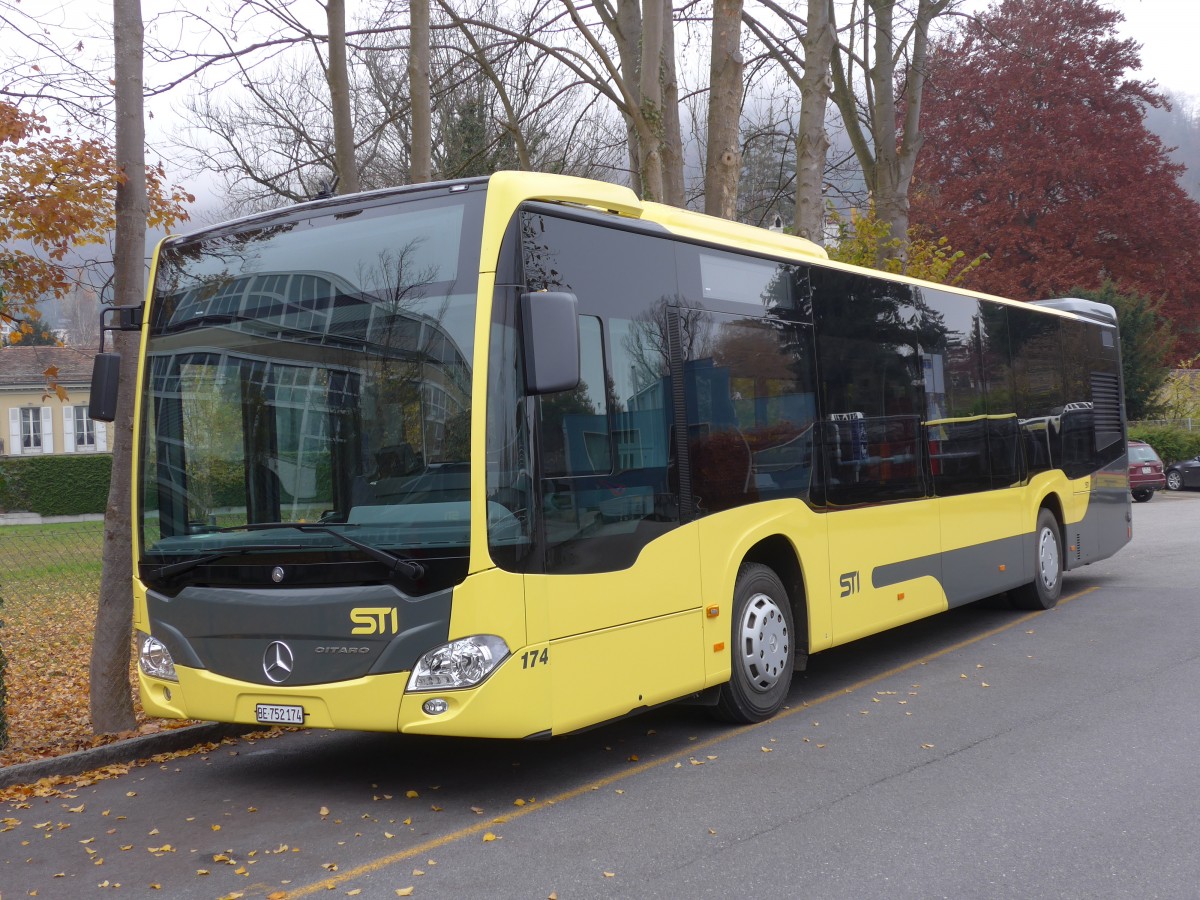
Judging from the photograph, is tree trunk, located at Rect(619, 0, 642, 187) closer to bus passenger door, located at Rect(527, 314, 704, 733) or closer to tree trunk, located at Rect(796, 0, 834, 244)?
tree trunk, located at Rect(796, 0, 834, 244)

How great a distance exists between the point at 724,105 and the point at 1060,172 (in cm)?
3298

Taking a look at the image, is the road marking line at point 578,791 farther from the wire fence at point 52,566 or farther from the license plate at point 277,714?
the wire fence at point 52,566

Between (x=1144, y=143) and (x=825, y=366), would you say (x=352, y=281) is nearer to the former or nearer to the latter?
(x=825, y=366)

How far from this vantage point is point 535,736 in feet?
19.6

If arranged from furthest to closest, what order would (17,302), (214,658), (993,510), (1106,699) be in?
(993,510) → (17,302) → (1106,699) → (214,658)

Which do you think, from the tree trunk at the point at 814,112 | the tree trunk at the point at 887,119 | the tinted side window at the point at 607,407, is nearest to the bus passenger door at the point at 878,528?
the tinted side window at the point at 607,407

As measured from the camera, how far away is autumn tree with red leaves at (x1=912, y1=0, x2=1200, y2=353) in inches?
1718

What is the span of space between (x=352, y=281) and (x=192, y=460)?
138cm

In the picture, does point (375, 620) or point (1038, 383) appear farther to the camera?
point (1038, 383)

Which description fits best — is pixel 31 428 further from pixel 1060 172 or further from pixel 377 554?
pixel 377 554

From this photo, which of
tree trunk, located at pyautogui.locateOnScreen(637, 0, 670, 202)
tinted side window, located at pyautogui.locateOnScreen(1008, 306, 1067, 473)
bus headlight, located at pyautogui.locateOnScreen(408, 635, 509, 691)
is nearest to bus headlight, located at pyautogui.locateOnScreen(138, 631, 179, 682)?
bus headlight, located at pyautogui.locateOnScreen(408, 635, 509, 691)

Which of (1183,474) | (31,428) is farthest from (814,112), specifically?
(31,428)

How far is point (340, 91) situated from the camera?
→ 12039mm

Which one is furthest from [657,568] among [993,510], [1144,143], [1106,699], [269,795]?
[1144,143]
